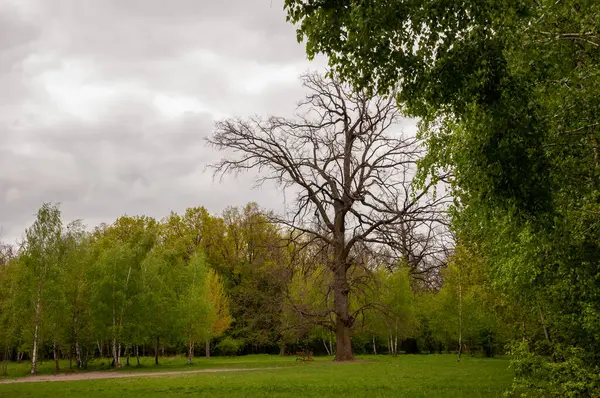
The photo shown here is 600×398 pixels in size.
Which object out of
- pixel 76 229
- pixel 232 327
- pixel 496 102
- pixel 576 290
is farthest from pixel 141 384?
pixel 232 327

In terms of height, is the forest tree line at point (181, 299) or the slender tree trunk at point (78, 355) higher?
the forest tree line at point (181, 299)

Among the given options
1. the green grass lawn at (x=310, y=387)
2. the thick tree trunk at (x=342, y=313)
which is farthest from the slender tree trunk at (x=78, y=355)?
the thick tree trunk at (x=342, y=313)

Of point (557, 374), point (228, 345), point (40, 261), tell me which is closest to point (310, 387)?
point (557, 374)

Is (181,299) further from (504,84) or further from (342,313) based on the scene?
(504,84)

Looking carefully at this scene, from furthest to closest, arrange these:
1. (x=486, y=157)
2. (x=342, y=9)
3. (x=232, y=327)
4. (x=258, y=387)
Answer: (x=232, y=327), (x=258, y=387), (x=486, y=157), (x=342, y=9)

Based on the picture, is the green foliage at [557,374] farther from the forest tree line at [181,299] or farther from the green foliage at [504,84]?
the forest tree line at [181,299]

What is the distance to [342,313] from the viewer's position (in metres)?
30.1

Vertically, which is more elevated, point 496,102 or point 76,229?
point 76,229

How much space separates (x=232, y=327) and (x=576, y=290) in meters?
43.4

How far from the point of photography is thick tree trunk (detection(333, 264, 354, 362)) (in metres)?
29.9

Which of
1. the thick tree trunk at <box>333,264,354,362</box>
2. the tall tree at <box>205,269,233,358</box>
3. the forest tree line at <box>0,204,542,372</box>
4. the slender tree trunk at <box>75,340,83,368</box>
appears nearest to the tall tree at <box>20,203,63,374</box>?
the forest tree line at <box>0,204,542,372</box>

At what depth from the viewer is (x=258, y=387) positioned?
17594 millimetres

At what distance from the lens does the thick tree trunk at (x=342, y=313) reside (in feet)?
98.2

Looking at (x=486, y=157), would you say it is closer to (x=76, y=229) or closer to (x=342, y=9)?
(x=342, y=9)
